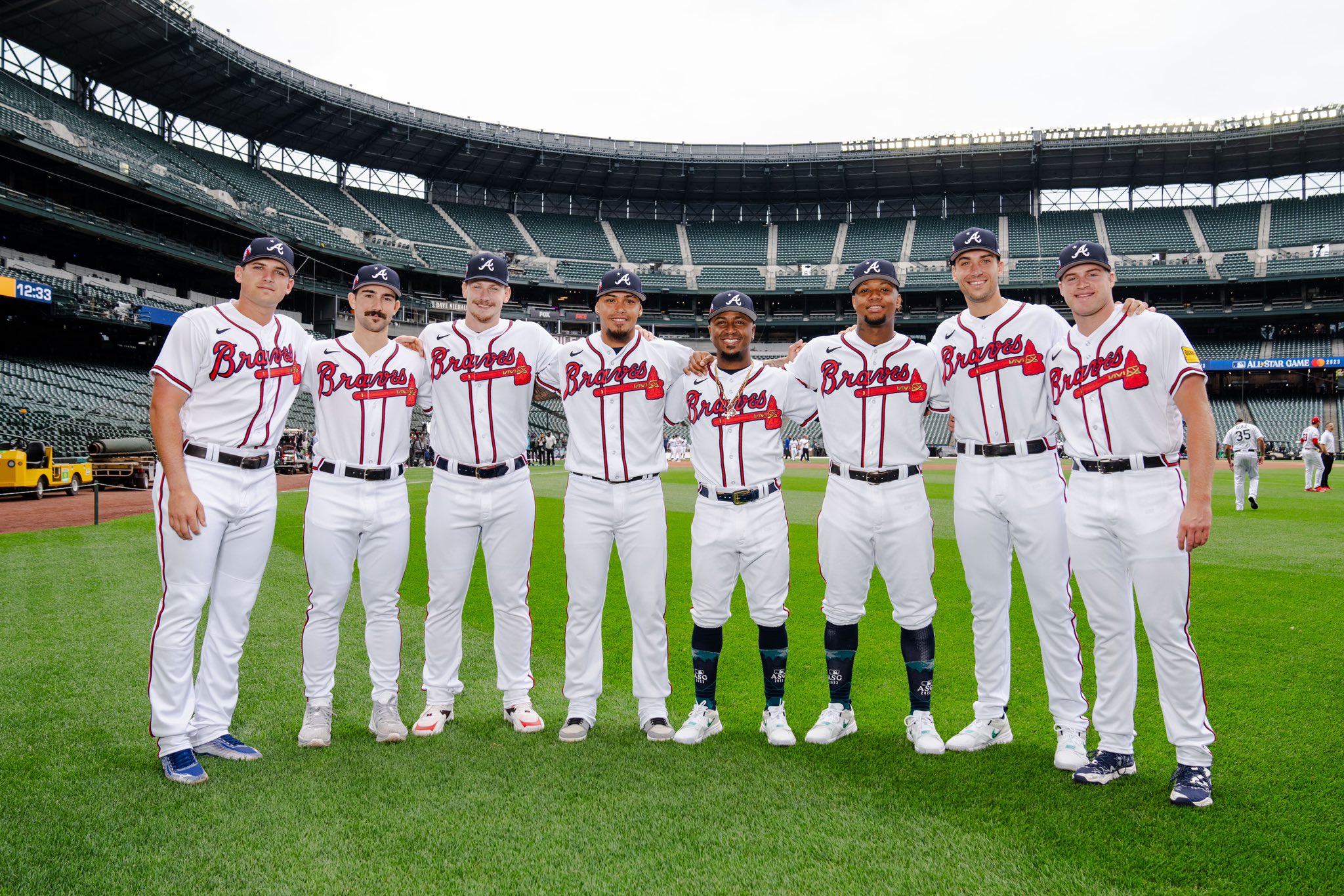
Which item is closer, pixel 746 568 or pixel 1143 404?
pixel 1143 404

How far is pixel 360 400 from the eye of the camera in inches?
179

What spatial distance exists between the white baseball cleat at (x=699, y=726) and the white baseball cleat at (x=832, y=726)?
1.65 ft

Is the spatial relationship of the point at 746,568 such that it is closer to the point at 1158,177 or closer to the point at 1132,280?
the point at 1132,280

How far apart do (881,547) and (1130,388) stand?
1457 millimetres

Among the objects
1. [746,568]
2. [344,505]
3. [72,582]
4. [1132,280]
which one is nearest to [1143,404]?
[746,568]

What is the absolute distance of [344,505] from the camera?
14.6ft

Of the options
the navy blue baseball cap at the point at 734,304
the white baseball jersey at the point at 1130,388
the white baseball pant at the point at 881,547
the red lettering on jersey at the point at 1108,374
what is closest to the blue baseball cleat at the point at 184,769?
the white baseball pant at the point at 881,547

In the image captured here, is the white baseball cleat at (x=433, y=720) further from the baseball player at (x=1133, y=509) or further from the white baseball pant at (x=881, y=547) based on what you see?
the baseball player at (x=1133, y=509)

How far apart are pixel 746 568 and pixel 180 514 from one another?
297 centimetres

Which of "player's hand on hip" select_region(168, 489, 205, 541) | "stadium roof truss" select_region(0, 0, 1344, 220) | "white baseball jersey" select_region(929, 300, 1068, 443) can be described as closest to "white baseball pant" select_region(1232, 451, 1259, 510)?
"white baseball jersey" select_region(929, 300, 1068, 443)

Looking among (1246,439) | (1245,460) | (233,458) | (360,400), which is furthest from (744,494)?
(1246,439)

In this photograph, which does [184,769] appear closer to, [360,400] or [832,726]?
[360,400]

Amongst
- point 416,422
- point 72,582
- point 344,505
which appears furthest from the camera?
point 416,422

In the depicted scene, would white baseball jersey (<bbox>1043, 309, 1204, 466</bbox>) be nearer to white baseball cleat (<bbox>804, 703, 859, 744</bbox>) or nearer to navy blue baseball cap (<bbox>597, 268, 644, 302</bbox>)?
white baseball cleat (<bbox>804, 703, 859, 744</bbox>)
